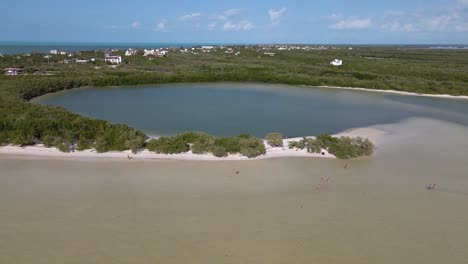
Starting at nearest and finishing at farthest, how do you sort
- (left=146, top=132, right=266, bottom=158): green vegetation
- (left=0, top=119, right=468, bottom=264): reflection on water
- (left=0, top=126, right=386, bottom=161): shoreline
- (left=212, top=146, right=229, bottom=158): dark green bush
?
(left=0, top=119, right=468, bottom=264): reflection on water
(left=0, top=126, right=386, bottom=161): shoreline
(left=212, top=146, right=229, bottom=158): dark green bush
(left=146, top=132, right=266, bottom=158): green vegetation

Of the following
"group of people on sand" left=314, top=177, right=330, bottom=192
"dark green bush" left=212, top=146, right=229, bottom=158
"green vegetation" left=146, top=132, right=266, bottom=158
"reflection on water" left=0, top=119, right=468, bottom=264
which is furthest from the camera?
"green vegetation" left=146, top=132, right=266, bottom=158

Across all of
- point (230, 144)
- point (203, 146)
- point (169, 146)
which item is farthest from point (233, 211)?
point (169, 146)

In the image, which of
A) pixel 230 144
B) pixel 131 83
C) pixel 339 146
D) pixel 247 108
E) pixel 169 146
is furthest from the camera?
pixel 131 83

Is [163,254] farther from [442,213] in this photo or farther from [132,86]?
[132,86]

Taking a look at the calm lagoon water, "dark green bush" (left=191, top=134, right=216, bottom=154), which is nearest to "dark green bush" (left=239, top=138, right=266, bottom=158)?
"dark green bush" (left=191, top=134, right=216, bottom=154)

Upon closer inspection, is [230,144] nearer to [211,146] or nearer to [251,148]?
[211,146]

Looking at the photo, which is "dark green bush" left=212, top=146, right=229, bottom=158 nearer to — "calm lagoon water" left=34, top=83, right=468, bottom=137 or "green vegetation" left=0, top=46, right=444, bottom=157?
"green vegetation" left=0, top=46, right=444, bottom=157
